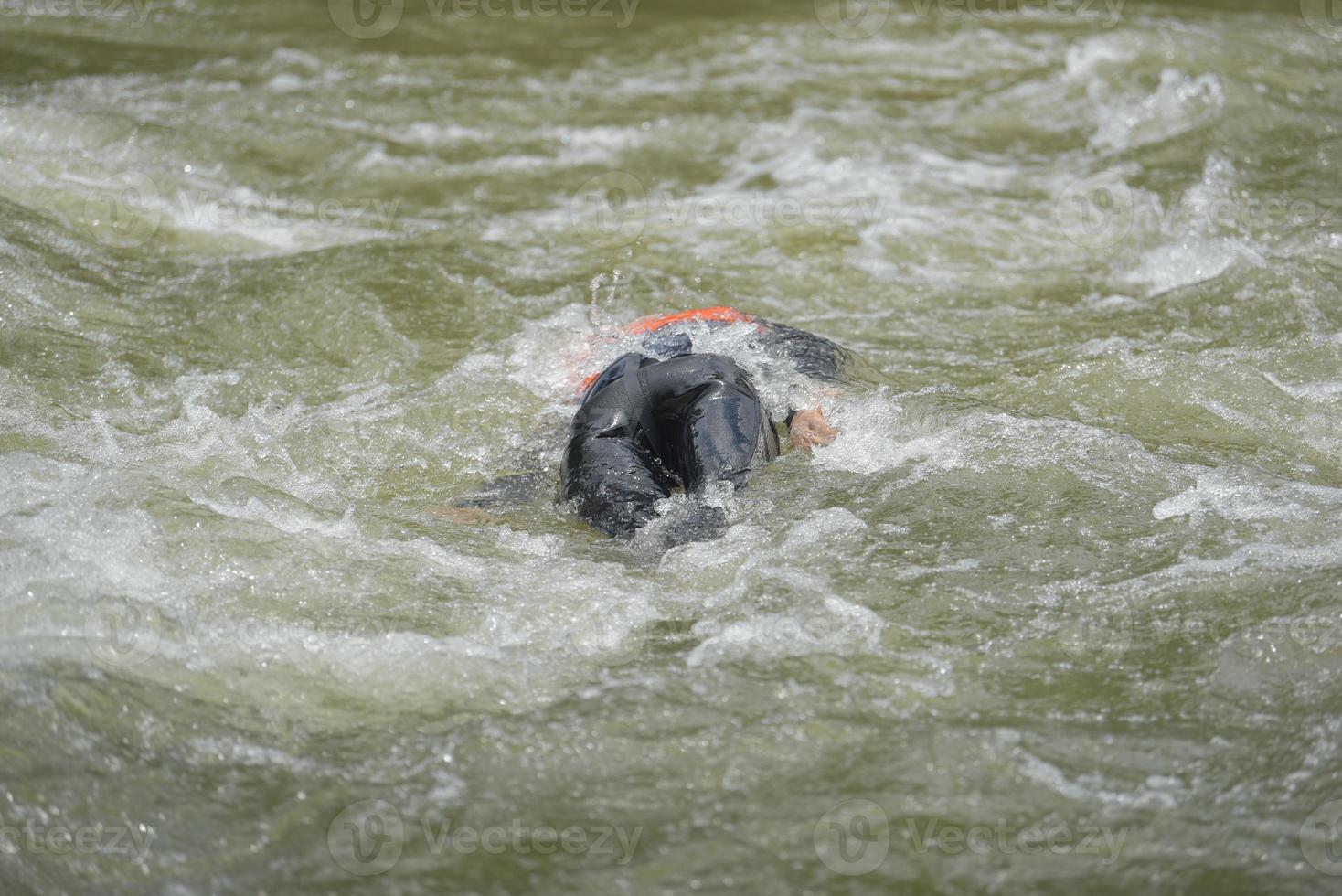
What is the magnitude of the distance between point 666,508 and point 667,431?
40 centimetres

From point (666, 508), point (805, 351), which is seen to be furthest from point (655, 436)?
point (805, 351)

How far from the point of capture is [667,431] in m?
4.37

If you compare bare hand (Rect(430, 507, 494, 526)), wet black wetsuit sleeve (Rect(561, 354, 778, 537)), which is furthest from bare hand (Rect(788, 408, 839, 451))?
bare hand (Rect(430, 507, 494, 526))

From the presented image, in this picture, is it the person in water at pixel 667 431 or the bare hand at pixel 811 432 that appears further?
the bare hand at pixel 811 432

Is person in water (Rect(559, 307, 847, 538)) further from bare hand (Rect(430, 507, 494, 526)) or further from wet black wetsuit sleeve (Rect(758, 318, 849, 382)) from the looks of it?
bare hand (Rect(430, 507, 494, 526))

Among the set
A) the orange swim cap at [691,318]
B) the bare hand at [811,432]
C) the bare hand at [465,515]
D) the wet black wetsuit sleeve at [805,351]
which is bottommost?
the bare hand at [465,515]

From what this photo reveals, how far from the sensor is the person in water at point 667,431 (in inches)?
161

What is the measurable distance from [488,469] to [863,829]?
7.81 ft

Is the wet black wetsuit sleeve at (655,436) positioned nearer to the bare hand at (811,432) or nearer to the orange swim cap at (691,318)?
the bare hand at (811,432)

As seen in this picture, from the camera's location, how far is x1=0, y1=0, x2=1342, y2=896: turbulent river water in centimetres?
286

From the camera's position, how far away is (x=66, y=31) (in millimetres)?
9516

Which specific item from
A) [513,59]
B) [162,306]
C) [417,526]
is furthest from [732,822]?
[513,59]

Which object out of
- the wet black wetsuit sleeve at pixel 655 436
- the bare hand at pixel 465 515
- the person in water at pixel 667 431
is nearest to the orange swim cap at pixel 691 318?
the person in water at pixel 667 431

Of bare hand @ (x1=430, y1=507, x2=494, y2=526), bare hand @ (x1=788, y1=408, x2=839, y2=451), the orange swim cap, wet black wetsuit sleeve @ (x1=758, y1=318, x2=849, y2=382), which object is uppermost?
the orange swim cap
